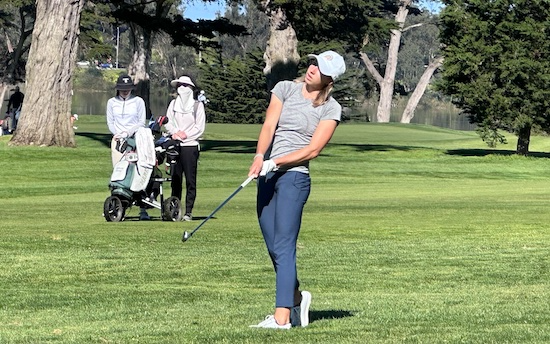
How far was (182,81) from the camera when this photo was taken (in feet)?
52.5

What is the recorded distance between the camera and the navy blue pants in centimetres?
773

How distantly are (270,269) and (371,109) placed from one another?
135924 mm

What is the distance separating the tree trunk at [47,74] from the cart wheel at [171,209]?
50.0 feet

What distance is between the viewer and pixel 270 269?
11211mm

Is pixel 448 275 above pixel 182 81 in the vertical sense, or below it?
below

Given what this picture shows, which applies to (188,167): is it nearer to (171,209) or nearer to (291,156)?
(171,209)

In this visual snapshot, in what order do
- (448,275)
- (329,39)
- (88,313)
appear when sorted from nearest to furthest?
(88,313) → (448,275) → (329,39)

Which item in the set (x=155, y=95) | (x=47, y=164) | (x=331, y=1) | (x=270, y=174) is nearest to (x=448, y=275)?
(x=270, y=174)

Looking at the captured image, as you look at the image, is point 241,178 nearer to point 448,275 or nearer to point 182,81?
point 182,81

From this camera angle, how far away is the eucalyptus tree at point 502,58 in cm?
3862

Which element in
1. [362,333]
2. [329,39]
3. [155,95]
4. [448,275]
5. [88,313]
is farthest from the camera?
[155,95]

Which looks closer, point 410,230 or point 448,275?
point 448,275

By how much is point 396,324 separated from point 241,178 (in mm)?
19515

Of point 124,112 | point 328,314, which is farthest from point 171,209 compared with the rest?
Answer: point 328,314
